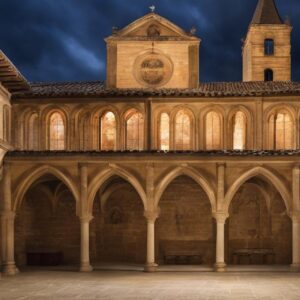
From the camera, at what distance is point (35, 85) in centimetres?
4091

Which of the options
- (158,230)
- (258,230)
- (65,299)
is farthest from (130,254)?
(65,299)

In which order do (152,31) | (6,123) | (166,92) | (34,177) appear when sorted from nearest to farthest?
(34,177)
(6,123)
(166,92)
(152,31)

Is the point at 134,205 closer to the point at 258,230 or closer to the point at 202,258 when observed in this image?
the point at 202,258

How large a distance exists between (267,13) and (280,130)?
1677cm

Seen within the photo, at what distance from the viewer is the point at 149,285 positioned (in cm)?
2886

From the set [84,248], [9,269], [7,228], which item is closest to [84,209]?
[84,248]

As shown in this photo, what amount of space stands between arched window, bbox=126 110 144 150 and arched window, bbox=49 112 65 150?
145 inches

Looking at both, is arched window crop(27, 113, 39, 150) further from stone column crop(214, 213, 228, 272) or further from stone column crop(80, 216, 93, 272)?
stone column crop(214, 213, 228, 272)

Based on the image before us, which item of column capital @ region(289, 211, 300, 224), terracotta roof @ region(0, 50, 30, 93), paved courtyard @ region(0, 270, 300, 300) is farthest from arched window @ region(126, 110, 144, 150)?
column capital @ region(289, 211, 300, 224)

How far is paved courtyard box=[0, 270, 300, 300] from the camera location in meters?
25.7

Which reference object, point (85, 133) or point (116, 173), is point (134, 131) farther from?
point (116, 173)

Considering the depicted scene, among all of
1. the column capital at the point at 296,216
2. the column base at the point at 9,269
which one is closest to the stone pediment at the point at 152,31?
the column capital at the point at 296,216

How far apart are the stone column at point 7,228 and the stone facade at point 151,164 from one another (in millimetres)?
54

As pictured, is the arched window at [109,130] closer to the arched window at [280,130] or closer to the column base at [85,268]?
the column base at [85,268]
